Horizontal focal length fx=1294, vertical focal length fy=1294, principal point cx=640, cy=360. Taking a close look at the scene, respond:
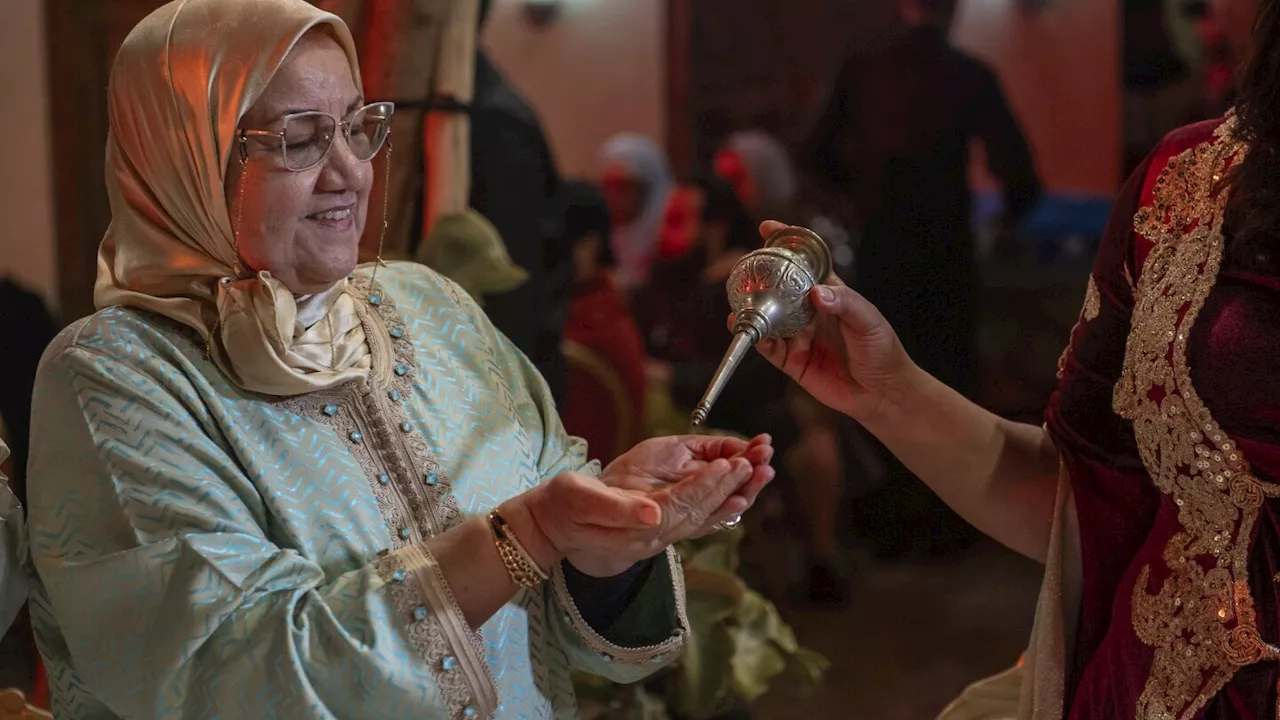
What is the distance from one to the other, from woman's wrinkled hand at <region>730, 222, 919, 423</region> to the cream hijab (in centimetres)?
58

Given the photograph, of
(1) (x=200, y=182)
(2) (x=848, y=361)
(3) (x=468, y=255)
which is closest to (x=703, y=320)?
(3) (x=468, y=255)

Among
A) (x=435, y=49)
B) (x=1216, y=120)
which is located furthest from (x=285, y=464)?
(x=435, y=49)

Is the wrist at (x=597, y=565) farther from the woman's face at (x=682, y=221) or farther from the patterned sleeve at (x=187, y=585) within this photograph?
the woman's face at (x=682, y=221)

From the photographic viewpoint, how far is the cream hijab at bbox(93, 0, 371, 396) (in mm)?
1328

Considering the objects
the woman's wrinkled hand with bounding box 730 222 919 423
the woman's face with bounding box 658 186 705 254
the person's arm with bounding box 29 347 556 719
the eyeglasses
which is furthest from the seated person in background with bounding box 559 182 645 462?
the person's arm with bounding box 29 347 556 719

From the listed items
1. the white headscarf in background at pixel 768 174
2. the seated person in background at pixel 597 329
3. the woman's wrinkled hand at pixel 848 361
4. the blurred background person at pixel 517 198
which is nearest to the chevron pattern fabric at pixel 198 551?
the woman's wrinkled hand at pixel 848 361

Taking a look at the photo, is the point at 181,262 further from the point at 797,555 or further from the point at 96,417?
the point at 797,555

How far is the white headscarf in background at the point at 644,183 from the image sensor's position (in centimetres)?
356

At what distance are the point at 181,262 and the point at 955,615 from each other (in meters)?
2.67

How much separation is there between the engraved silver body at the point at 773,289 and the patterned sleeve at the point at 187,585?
1.45ft

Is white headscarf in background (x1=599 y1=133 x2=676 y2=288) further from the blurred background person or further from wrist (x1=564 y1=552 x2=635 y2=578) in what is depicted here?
wrist (x1=564 y1=552 x2=635 y2=578)

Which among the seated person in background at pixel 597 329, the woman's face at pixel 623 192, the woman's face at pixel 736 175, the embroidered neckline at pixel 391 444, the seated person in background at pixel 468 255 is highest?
the embroidered neckline at pixel 391 444

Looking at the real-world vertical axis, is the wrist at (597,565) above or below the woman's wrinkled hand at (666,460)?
below

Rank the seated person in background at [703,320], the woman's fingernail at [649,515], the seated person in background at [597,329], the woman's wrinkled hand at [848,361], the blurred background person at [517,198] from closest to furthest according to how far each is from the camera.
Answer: the woman's fingernail at [649,515] < the woman's wrinkled hand at [848,361] < the blurred background person at [517,198] < the seated person in background at [597,329] < the seated person in background at [703,320]
